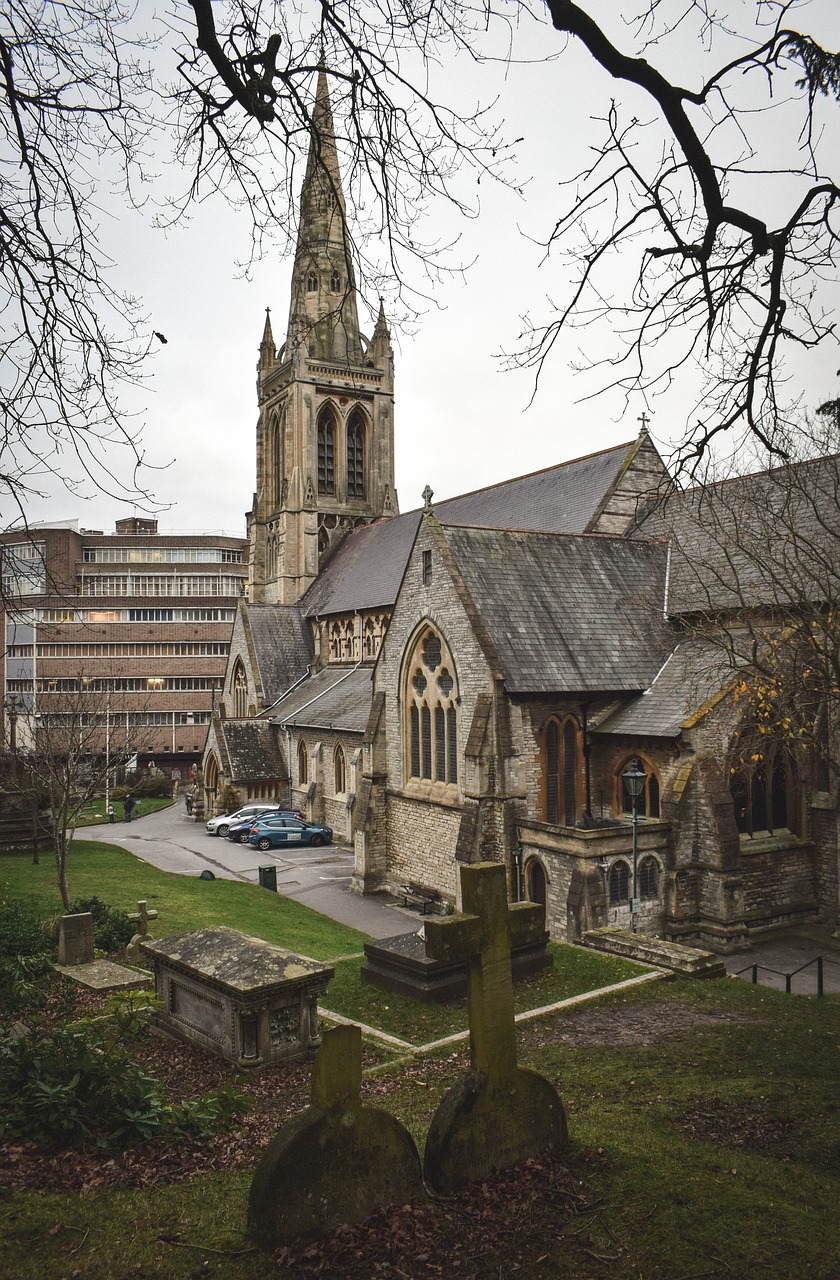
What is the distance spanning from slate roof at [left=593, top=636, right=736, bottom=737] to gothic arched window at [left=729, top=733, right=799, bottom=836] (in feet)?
5.80

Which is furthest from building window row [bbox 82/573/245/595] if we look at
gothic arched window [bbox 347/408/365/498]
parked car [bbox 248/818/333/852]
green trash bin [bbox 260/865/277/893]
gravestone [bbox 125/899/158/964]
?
gravestone [bbox 125/899/158/964]

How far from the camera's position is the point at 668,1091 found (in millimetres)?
7711

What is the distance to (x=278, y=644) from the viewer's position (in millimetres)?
45625

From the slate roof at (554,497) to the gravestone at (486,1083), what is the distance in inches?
839

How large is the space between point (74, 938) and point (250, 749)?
26.5 meters

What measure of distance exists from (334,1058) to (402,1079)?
4382 mm

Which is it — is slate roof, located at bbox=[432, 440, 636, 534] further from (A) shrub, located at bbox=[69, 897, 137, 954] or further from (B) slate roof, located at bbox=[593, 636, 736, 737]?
(A) shrub, located at bbox=[69, 897, 137, 954]

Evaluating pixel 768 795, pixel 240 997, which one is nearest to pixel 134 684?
pixel 768 795

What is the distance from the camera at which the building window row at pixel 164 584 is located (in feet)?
254

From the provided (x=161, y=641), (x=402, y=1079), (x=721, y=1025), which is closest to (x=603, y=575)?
(x=721, y=1025)

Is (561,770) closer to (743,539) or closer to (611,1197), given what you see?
(743,539)

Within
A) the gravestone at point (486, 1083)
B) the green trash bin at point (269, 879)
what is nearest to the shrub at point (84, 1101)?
the gravestone at point (486, 1083)

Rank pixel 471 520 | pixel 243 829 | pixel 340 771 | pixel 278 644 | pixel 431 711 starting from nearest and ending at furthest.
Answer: pixel 431 711
pixel 243 829
pixel 340 771
pixel 471 520
pixel 278 644

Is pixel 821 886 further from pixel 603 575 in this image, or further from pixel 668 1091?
pixel 668 1091
